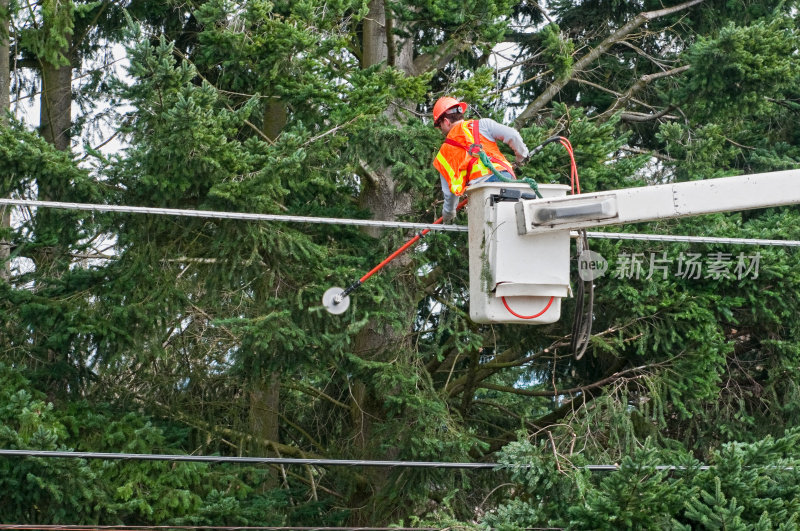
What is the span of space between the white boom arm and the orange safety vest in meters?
1.64

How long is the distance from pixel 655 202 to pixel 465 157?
6.47 feet

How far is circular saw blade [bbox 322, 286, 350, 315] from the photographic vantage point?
10141mm

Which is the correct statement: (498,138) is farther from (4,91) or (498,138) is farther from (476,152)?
(4,91)

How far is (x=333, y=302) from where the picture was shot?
10250 mm

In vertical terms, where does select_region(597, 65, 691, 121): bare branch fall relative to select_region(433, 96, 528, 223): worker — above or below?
above

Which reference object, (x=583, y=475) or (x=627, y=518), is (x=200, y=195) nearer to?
(x=583, y=475)

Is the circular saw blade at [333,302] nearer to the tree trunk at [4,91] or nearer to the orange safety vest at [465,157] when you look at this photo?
the orange safety vest at [465,157]

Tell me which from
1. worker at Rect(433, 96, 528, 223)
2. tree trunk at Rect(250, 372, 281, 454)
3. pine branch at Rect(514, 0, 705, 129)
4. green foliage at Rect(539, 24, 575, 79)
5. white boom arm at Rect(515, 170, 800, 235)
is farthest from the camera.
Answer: pine branch at Rect(514, 0, 705, 129)

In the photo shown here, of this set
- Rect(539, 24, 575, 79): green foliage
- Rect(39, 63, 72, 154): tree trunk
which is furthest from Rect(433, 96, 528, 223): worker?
Rect(39, 63, 72, 154): tree trunk

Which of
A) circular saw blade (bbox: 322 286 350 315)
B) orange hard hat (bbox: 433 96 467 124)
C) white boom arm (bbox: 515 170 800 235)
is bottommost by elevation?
white boom arm (bbox: 515 170 800 235)

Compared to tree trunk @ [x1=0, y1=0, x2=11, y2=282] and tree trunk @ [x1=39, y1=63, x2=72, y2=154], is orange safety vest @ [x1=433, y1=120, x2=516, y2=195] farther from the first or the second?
tree trunk @ [x1=39, y1=63, x2=72, y2=154]

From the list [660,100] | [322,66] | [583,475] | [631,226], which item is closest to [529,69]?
[660,100]

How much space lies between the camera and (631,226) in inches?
477

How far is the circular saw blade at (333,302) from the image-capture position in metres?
10.1
